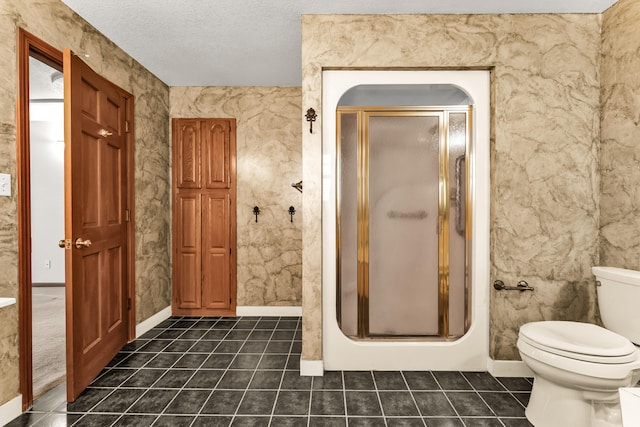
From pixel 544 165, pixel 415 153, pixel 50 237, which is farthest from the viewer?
pixel 50 237

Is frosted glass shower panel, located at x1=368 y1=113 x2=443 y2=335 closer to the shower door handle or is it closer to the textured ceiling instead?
the shower door handle

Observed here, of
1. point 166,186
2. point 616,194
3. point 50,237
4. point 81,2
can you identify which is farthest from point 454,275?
point 50,237

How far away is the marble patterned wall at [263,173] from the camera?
3.59m

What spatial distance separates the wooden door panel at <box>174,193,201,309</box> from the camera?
358cm

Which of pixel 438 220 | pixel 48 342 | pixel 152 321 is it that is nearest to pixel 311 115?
pixel 438 220

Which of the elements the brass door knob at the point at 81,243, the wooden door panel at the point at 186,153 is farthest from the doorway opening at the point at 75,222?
the wooden door panel at the point at 186,153

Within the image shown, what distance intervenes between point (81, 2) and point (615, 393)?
12.2 feet

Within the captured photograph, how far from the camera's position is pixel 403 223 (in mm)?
2451

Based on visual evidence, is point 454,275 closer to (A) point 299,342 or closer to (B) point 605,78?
(A) point 299,342

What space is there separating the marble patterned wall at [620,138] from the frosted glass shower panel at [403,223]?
3.43 ft

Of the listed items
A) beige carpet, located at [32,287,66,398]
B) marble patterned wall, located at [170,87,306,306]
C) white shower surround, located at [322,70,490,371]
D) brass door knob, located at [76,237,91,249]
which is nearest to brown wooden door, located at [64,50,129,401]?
brass door knob, located at [76,237,91,249]

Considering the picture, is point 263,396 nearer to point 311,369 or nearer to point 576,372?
point 311,369

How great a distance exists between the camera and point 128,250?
2848mm

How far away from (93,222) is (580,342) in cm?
290
